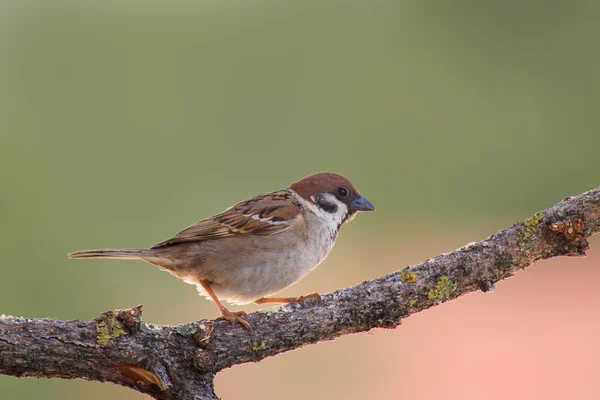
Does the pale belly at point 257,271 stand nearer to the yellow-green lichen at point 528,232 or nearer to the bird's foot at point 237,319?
the bird's foot at point 237,319

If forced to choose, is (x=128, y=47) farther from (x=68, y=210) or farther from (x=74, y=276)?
(x=74, y=276)

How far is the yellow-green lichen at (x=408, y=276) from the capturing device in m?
2.87

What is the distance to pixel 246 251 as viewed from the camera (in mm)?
3588

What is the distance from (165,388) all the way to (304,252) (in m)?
1.34

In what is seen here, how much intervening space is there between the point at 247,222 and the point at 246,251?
216 mm

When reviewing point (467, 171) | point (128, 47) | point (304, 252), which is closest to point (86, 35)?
point (128, 47)

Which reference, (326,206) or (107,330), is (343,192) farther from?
(107,330)

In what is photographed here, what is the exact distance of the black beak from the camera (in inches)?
162

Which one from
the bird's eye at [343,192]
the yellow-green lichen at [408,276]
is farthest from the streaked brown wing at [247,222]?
the yellow-green lichen at [408,276]

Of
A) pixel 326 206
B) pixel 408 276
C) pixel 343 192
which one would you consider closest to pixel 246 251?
pixel 326 206

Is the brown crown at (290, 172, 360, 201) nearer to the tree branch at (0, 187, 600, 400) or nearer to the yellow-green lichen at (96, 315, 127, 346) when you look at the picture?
the tree branch at (0, 187, 600, 400)

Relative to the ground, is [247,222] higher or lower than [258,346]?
higher

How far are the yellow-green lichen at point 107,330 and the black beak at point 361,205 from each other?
6.52ft

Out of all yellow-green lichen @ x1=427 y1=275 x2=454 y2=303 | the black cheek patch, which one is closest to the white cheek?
the black cheek patch
